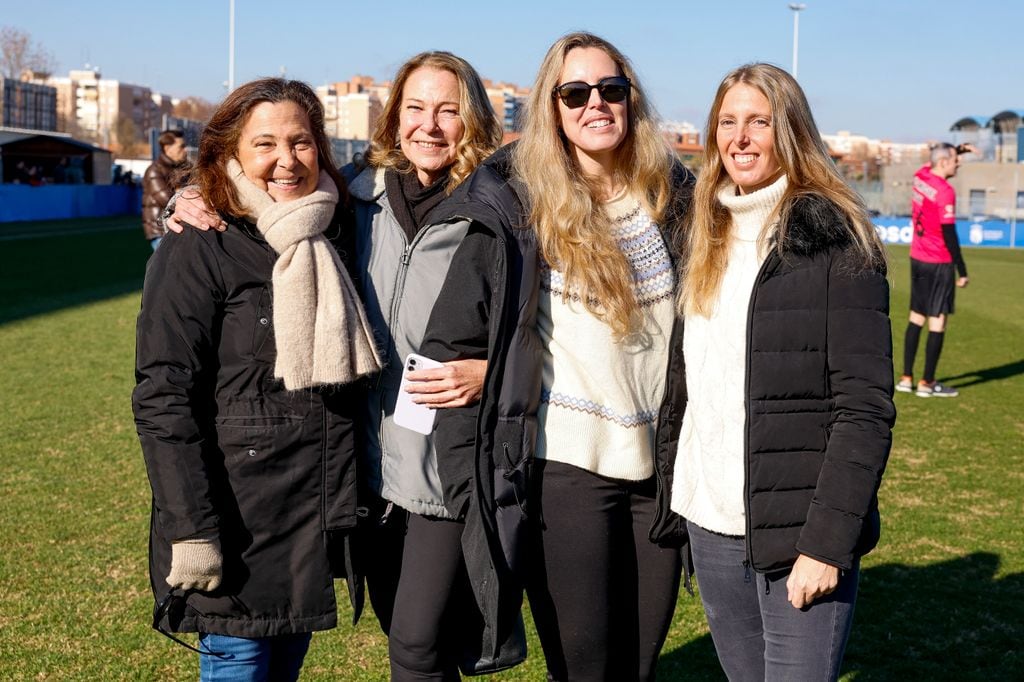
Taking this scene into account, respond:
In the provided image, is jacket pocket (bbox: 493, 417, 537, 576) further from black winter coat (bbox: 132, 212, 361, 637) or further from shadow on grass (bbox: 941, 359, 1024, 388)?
shadow on grass (bbox: 941, 359, 1024, 388)

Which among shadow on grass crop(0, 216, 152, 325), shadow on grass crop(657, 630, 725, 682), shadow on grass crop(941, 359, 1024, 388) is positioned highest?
shadow on grass crop(0, 216, 152, 325)

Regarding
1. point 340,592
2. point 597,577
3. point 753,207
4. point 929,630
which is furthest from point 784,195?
point 340,592

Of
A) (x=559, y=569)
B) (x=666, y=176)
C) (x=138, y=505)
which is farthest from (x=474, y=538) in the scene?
(x=138, y=505)

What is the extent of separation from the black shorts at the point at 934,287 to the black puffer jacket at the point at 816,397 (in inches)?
320

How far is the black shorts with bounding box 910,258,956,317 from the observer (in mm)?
10055

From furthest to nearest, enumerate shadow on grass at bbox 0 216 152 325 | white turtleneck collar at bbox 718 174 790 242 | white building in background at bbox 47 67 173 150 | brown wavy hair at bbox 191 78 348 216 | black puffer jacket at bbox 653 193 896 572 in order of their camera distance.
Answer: white building in background at bbox 47 67 173 150, shadow on grass at bbox 0 216 152 325, brown wavy hair at bbox 191 78 348 216, white turtleneck collar at bbox 718 174 790 242, black puffer jacket at bbox 653 193 896 572

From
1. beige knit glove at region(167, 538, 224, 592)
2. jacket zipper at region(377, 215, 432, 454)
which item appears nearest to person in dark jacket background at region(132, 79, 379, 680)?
beige knit glove at region(167, 538, 224, 592)

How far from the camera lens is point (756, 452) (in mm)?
2531

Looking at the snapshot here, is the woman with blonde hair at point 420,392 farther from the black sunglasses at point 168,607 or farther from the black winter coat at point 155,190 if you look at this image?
the black winter coat at point 155,190

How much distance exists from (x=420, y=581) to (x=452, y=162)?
1250mm

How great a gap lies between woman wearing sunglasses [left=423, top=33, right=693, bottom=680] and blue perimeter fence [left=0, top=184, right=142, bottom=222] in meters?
31.8

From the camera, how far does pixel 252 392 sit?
9.39 feet

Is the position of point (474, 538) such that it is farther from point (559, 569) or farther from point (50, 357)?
point (50, 357)

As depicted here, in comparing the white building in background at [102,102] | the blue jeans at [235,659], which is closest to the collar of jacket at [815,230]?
the blue jeans at [235,659]
